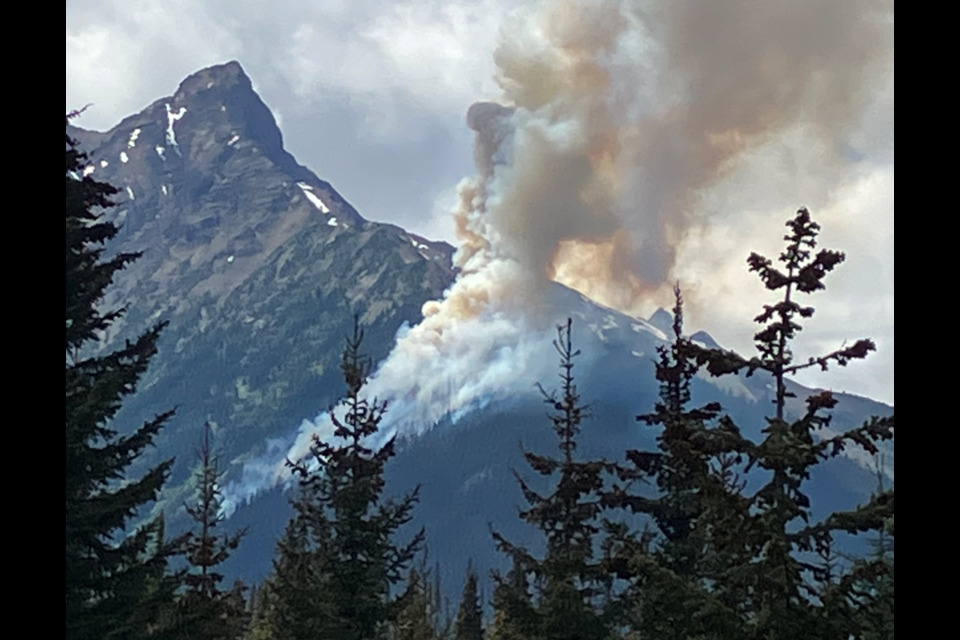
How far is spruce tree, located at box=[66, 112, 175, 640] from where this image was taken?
14.0 meters

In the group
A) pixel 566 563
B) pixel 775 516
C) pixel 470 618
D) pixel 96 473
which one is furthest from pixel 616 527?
pixel 470 618

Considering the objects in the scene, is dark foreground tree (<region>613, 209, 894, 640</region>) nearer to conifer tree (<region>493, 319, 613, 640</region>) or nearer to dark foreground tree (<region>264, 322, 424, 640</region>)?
conifer tree (<region>493, 319, 613, 640</region>)

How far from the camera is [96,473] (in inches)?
587

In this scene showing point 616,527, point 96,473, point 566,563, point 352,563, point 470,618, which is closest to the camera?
point 96,473

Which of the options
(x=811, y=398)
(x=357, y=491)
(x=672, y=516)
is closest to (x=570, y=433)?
(x=672, y=516)

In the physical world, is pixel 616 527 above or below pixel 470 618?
above

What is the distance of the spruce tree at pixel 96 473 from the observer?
1400cm

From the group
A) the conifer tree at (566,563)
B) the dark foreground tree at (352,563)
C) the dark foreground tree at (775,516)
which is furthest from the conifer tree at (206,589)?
the dark foreground tree at (775,516)

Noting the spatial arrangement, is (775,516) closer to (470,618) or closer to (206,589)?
(206,589)

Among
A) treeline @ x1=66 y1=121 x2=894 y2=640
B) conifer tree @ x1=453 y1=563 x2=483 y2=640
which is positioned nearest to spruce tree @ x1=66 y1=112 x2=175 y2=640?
treeline @ x1=66 y1=121 x2=894 y2=640
